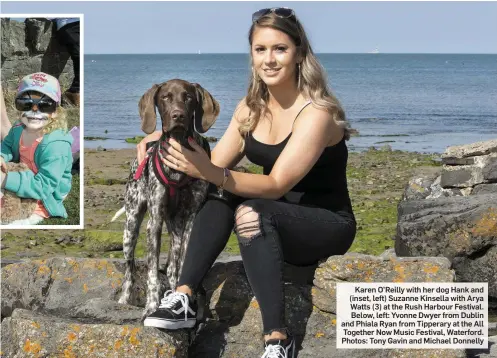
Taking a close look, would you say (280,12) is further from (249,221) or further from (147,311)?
(147,311)

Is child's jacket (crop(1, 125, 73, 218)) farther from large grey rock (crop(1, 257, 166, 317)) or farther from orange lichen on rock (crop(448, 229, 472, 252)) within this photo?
orange lichen on rock (crop(448, 229, 472, 252))

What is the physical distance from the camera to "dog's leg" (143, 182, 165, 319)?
5000mm

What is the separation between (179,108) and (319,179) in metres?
0.90

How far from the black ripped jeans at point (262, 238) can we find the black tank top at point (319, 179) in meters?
0.14

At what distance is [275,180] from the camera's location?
4688 mm

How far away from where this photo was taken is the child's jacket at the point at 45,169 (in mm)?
7562

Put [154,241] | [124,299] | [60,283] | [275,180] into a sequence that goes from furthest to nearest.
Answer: [60,283] → [124,299] → [154,241] → [275,180]

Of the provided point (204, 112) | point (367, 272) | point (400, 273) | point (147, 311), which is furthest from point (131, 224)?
point (400, 273)

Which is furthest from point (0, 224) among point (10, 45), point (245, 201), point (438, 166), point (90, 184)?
point (438, 166)

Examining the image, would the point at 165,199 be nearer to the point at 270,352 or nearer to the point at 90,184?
the point at 270,352

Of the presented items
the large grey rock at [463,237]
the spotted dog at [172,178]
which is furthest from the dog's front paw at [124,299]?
the large grey rock at [463,237]

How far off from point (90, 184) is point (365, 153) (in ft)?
25.8

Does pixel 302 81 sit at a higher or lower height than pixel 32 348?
higher

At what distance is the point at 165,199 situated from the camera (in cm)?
500
